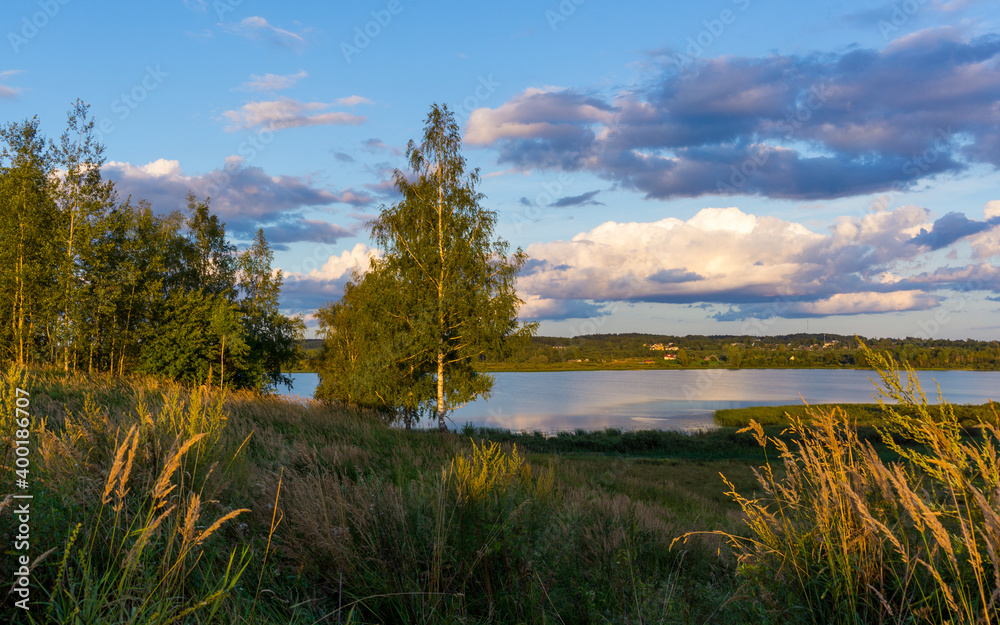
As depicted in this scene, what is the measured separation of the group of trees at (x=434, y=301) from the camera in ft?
61.4

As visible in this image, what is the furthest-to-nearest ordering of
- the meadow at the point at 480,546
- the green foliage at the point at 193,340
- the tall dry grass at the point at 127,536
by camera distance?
1. the green foliage at the point at 193,340
2. the meadow at the point at 480,546
3. the tall dry grass at the point at 127,536

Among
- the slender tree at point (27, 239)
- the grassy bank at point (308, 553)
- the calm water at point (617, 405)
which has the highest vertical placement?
the slender tree at point (27, 239)

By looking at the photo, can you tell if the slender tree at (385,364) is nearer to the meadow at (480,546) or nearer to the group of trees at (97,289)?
the group of trees at (97,289)

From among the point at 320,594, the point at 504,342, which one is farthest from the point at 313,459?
the point at 504,342

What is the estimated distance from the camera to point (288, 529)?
10.9ft

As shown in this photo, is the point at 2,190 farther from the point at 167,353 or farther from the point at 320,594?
the point at 320,594

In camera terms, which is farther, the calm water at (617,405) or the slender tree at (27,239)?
the calm water at (617,405)

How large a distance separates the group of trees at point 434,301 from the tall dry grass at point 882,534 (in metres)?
15.7

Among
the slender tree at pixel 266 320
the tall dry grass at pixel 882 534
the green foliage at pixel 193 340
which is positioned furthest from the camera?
the slender tree at pixel 266 320

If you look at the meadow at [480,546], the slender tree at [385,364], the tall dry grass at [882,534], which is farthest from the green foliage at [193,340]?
the tall dry grass at [882,534]

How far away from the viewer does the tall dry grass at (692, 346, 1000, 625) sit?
222cm

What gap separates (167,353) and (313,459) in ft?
69.1

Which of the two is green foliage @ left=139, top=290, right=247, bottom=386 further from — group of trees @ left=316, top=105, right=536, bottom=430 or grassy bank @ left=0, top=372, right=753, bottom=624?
grassy bank @ left=0, top=372, right=753, bottom=624

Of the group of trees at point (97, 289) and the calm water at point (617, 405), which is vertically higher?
the group of trees at point (97, 289)
